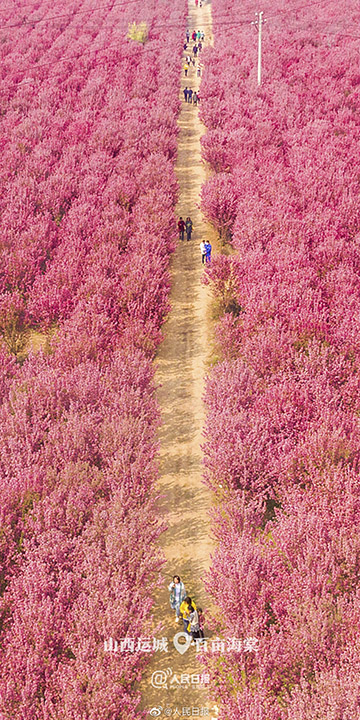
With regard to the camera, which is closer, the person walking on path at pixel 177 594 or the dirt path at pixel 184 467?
the dirt path at pixel 184 467

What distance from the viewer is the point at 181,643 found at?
456 centimetres

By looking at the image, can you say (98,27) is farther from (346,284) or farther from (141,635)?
(141,635)

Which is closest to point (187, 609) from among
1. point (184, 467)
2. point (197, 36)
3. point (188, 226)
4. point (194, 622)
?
point (194, 622)

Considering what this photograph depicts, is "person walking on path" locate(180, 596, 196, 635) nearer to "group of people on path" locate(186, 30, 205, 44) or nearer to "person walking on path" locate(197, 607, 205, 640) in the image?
"person walking on path" locate(197, 607, 205, 640)

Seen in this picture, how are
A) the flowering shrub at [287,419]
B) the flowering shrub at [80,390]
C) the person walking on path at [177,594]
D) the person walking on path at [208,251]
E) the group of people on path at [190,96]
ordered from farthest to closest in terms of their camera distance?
the group of people on path at [190,96] < the person walking on path at [208,251] < the person walking on path at [177,594] < the flowering shrub at [80,390] < the flowering shrub at [287,419]

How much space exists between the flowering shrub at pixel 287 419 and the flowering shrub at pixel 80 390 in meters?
0.81

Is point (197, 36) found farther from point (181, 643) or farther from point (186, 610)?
point (181, 643)

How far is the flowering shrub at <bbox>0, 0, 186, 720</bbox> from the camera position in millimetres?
3873

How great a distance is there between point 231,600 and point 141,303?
5.18m

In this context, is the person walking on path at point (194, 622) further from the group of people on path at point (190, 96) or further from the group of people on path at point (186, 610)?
the group of people on path at point (190, 96)

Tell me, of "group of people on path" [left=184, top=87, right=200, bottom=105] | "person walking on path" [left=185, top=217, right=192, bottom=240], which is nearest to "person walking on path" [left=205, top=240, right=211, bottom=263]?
"person walking on path" [left=185, top=217, right=192, bottom=240]

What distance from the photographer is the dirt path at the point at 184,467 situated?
4.27 m

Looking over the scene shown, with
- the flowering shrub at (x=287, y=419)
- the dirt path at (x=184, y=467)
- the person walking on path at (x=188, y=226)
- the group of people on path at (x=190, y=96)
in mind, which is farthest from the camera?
the group of people on path at (x=190, y=96)

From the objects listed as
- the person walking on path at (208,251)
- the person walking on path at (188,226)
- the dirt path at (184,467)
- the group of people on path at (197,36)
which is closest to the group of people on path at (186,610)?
the dirt path at (184,467)
